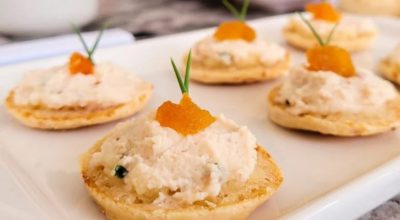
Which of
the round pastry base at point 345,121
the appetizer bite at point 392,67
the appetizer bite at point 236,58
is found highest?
the round pastry base at point 345,121

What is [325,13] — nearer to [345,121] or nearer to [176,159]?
[345,121]

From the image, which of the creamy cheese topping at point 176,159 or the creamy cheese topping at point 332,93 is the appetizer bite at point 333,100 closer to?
the creamy cheese topping at point 332,93

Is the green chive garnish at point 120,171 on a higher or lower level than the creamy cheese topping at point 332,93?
higher

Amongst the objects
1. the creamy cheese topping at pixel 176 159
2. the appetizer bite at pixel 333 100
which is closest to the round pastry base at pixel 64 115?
the creamy cheese topping at pixel 176 159

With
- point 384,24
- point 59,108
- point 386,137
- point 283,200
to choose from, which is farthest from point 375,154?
point 384,24

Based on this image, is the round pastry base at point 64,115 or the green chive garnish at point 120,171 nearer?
the green chive garnish at point 120,171

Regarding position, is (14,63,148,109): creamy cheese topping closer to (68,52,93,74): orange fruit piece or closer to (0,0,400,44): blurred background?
(68,52,93,74): orange fruit piece

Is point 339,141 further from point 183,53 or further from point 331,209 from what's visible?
point 183,53
